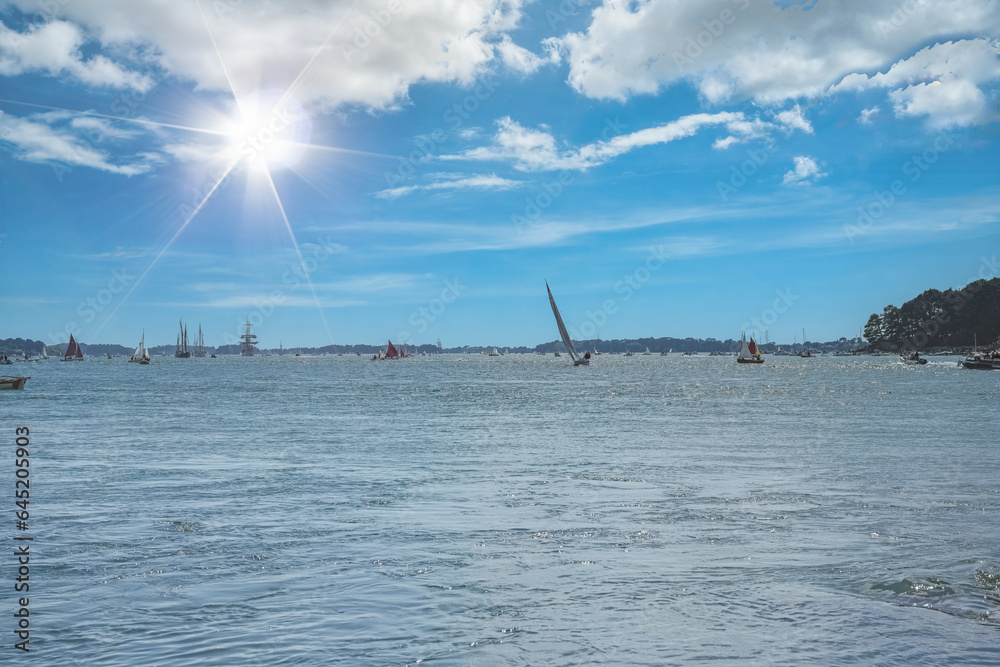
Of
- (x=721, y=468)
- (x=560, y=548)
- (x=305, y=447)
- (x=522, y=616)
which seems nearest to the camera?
(x=522, y=616)

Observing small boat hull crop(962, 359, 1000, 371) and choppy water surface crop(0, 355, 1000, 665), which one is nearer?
choppy water surface crop(0, 355, 1000, 665)

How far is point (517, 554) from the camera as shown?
15.5 m

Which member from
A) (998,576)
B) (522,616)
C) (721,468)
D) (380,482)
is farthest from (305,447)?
(998,576)

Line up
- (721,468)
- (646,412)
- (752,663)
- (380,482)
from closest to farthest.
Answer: (752,663) < (380,482) < (721,468) < (646,412)

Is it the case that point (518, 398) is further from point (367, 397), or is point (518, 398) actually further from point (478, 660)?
point (478, 660)

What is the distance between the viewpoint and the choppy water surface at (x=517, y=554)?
35.4 ft

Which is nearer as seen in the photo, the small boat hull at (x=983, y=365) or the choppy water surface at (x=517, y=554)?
the choppy water surface at (x=517, y=554)

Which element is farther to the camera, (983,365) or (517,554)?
(983,365)

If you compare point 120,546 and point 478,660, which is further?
point 120,546

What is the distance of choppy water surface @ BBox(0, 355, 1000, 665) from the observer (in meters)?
10.8

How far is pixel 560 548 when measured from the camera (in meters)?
15.9

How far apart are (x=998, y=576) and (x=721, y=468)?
14217 millimetres

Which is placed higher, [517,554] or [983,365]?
[517,554]

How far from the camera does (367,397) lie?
278ft
